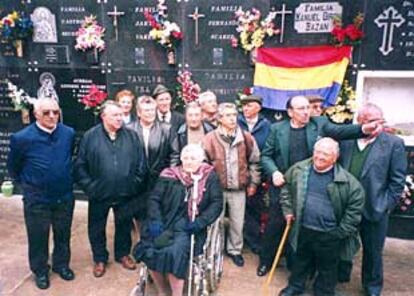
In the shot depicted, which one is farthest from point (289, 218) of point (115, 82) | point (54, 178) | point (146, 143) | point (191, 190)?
point (115, 82)

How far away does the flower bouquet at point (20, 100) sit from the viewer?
5211mm

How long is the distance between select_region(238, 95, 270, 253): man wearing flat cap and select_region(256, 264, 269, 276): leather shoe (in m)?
0.37

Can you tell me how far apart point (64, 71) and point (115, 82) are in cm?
68

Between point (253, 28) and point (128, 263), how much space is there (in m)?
2.75

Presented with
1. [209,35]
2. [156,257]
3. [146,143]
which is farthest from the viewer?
[209,35]

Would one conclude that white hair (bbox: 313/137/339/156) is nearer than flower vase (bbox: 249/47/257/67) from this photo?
Yes

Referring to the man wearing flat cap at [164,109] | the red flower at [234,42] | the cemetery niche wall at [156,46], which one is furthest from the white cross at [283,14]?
the man wearing flat cap at [164,109]

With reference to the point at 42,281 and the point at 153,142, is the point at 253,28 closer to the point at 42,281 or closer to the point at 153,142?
the point at 153,142

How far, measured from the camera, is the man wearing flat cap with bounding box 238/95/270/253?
3.90 m

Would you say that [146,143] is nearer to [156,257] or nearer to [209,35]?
[156,257]

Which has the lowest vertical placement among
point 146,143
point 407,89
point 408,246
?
point 408,246

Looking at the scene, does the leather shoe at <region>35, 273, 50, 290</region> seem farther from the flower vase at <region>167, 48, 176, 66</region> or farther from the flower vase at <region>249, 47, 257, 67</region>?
the flower vase at <region>249, 47, 257, 67</region>

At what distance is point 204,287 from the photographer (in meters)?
3.19

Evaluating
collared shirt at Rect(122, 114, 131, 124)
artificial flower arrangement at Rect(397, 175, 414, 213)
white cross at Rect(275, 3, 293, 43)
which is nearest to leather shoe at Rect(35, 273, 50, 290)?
collared shirt at Rect(122, 114, 131, 124)
